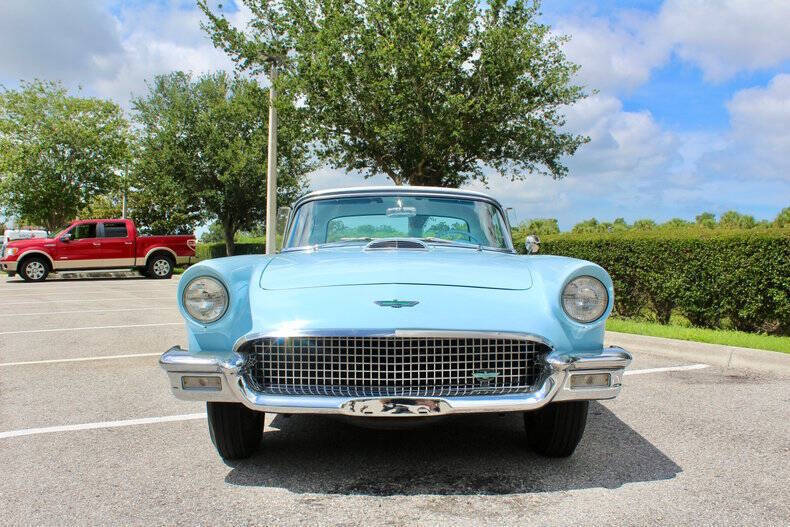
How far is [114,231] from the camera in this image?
23625 mm

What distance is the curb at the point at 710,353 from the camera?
22.1 ft

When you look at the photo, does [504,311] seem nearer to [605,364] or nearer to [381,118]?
[605,364]

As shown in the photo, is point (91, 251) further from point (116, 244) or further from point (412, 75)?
point (412, 75)

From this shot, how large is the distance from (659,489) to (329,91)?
15663mm

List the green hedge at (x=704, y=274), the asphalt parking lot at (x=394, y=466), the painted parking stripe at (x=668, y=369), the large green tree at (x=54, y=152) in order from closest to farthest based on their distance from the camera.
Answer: the asphalt parking lot at (x=394, y=466) < the painted parking stripe at (x=668, y=369) < the green hedge at (x=704, y=274) < the large green tree at (x=54, y=152)

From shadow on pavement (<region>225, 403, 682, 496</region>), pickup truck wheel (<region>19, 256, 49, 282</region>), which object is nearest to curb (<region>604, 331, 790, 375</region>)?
shadow on pavement (<region>225, 403, 682, 496</region>)

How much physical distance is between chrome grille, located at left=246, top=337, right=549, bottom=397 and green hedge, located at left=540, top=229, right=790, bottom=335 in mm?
6755

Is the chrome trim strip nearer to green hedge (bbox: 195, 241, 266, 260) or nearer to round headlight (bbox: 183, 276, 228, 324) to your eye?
round headlight (bbox: 183, 276, 228, 324)

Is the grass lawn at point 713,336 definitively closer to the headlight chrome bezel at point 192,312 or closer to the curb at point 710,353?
the curb at point 710,353

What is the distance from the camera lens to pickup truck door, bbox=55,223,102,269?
23.0m

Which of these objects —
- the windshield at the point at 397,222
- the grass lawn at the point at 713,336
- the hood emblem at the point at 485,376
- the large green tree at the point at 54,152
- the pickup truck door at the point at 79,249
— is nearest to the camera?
the hood emblem at the point at 485,376

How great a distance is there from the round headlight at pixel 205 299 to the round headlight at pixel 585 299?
66.2 inches

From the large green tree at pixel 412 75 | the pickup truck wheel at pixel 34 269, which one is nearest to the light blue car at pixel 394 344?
the large green tree at pixel 412 75

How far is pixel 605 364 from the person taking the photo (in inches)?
130
